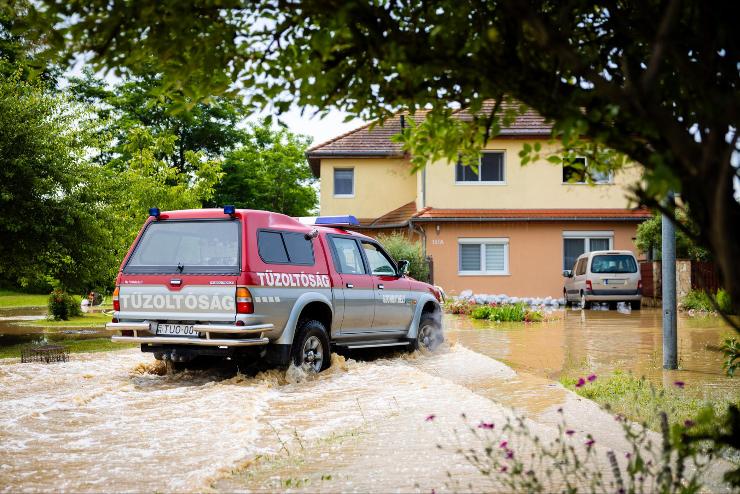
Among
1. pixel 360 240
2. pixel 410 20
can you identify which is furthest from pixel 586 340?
pixel 410 20

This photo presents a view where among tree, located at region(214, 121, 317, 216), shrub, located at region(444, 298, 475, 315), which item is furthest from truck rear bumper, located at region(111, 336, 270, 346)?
tree, located at region(214, 121, 317, 216)

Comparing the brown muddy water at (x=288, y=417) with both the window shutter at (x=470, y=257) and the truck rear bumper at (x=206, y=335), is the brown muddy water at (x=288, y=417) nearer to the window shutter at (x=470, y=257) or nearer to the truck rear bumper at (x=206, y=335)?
the truck rear bumper at (x=206, y=335)

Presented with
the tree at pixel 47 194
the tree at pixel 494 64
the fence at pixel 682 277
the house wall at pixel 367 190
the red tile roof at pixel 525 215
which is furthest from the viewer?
the house wall at pixel 367 190

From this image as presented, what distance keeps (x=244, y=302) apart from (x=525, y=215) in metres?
21.0

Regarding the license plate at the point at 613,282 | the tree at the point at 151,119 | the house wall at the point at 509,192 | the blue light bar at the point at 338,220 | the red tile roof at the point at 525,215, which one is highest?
the tree at the point at 151,119

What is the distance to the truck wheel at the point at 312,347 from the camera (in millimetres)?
10109

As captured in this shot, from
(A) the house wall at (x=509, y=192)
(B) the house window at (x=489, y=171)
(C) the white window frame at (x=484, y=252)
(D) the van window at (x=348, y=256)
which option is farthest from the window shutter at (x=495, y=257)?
(D) the van window at (x=348, y=256)

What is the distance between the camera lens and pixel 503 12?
13.1ft

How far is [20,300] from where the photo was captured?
135 ft

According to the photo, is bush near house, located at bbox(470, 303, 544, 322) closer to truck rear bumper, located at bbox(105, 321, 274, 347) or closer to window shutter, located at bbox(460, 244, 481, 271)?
window shutter, located at bbox(460, 244, 481, 271)

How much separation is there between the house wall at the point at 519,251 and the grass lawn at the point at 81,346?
47.5 feet

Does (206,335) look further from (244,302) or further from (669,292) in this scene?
(669,292)

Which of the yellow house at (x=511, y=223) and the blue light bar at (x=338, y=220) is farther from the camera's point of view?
the yellow house at (x=511, y=223)

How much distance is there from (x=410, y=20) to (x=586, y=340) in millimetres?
12026
